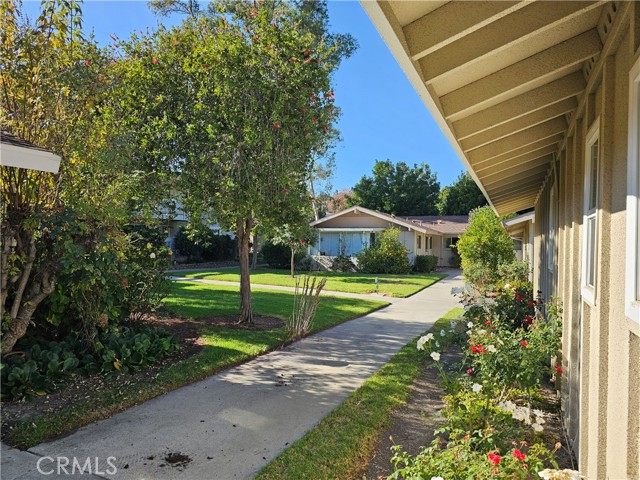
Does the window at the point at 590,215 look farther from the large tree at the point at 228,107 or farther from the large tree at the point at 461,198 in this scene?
the large tree at the point at 461,198

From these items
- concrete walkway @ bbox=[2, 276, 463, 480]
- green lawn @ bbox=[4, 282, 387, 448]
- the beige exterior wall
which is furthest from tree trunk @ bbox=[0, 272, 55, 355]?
the beige exterior wall

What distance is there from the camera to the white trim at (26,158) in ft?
12.2

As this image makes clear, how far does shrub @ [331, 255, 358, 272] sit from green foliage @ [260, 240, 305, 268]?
7.09 feet

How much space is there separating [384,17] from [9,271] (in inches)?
193

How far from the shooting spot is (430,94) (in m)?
2.84

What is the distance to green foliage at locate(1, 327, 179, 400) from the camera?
4777mm

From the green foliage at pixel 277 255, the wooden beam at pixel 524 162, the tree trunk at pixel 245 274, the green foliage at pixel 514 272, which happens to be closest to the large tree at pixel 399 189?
the green foliage at pixel 277 255

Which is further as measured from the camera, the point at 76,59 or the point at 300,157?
the point at 300,157

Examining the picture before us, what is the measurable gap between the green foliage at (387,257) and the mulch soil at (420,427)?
62.3 feet

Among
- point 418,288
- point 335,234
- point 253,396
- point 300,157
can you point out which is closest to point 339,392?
point 253,396

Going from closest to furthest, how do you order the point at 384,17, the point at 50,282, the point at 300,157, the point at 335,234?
the point at 384,17 → the point at 50,282 → the point at 300,157 → the point at 335,234

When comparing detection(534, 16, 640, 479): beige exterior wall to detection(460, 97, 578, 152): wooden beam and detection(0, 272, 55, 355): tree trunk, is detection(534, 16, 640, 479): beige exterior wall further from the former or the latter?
detection(0, 272, 55, 355): tree trunk

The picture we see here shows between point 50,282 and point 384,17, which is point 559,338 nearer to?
point 384,17

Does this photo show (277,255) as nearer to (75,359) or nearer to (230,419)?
(75,359)
